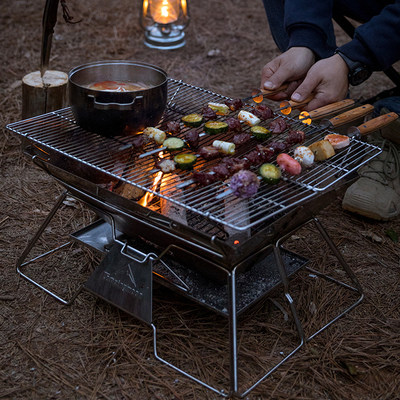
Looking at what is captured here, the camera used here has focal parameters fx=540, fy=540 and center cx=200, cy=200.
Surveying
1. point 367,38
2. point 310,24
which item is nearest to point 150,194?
point 367,38

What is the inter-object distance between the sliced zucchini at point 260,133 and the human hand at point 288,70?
514 millimetres

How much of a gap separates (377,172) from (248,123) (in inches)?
54.9

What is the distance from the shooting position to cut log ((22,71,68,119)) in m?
4.22

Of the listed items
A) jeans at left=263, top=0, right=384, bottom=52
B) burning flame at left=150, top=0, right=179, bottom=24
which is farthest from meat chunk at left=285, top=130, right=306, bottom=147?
burning flame at left=150, top=0, right=179, bottom=24

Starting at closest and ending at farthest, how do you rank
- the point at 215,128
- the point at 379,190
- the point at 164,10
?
1. the point at 215,128
2. the point at 379,190
3. the point at 164,10

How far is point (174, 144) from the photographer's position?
2.74 metres

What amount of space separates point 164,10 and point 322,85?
3.63 metres

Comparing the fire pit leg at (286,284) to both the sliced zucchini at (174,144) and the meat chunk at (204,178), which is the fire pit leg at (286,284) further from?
the sliced zucchini at (174,144)

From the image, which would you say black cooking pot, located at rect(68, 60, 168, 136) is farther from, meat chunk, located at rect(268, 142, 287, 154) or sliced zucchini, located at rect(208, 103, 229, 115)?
meat chunk, located at rect(268, 142, 287, 154)

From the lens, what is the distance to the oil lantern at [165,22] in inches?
248

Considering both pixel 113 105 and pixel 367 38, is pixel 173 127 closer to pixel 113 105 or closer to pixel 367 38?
pixel 113 105

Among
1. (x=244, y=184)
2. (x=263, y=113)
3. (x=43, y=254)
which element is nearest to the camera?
(x=244, y=184)

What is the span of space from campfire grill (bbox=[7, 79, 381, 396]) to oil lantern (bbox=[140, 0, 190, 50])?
11.9 ft

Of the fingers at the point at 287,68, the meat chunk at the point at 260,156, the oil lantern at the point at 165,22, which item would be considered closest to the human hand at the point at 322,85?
the fingers at the point at 287,68
